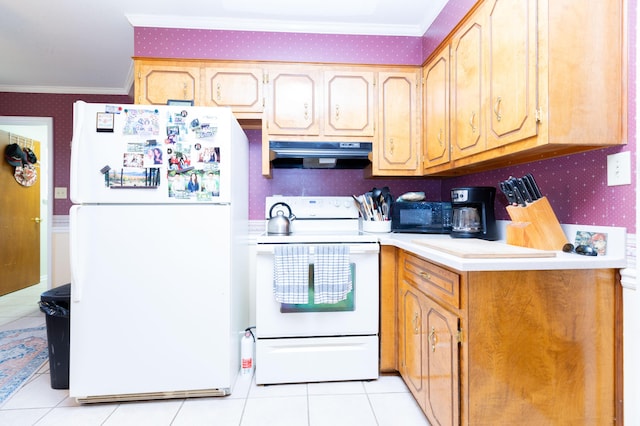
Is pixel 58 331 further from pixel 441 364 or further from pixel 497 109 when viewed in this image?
pixel 497 109

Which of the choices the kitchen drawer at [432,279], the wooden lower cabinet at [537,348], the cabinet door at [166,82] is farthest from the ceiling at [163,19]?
the wooden lower cabinet at [537,348]

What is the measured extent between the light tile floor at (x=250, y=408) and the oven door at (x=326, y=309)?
32 cm

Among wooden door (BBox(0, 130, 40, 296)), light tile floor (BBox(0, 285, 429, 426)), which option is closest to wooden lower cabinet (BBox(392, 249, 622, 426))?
light tile floor (BBox(0, 285, 429, 426))

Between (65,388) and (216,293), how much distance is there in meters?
1.11

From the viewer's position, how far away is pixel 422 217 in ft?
7.28

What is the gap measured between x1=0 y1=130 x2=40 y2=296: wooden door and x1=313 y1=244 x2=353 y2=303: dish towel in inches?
169

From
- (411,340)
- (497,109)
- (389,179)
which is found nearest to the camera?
(497,109)

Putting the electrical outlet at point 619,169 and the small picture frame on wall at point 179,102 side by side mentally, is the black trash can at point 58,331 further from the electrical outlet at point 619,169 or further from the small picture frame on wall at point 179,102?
the electrical outlet at point 619,169

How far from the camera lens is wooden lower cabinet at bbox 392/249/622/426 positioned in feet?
3.77

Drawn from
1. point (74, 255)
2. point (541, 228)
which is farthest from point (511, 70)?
point (74, 255)

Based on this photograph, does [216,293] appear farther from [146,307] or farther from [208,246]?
[146,307]

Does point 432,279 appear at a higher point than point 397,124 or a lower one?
lower

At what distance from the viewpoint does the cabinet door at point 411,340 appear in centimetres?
158

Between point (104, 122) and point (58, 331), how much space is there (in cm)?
123
